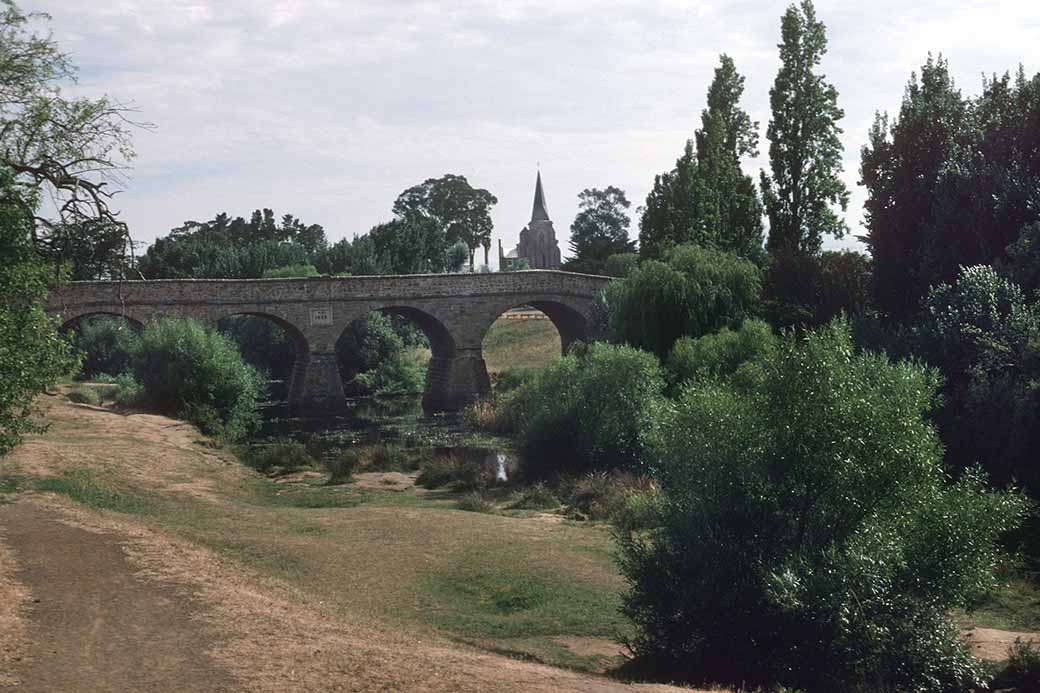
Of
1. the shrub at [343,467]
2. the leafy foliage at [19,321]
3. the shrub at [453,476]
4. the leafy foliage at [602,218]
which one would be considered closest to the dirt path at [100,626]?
the leafy foliage at [19,321]

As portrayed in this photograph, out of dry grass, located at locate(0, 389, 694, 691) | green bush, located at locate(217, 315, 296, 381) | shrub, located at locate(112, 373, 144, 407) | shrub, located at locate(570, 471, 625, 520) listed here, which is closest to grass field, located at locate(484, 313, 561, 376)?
green bush, located at locate(217, 315, 296, 381)

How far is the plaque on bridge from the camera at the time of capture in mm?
54125

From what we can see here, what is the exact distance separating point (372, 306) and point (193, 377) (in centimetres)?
1684

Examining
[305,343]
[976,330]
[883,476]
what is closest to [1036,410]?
[976,330]

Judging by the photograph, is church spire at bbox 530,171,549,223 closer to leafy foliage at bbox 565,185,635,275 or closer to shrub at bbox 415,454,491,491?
leafy foliage at bbox 565,185,635,275

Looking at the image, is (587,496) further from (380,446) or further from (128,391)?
(128,391)

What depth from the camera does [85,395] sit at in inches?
1726

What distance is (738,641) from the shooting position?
15.3m

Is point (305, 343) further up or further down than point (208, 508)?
further up

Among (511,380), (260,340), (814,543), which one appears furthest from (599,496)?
(260,340)

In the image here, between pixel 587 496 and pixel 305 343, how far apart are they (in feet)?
96.6

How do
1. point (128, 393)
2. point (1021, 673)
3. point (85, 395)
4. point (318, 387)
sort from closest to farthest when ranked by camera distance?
point (1021, 673)
point (128, 393)
point (85, 395)
point (318, 387)

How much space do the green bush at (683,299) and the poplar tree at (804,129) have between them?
3.04 m

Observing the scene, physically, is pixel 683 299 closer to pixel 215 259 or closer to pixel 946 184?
pixel 946 184
